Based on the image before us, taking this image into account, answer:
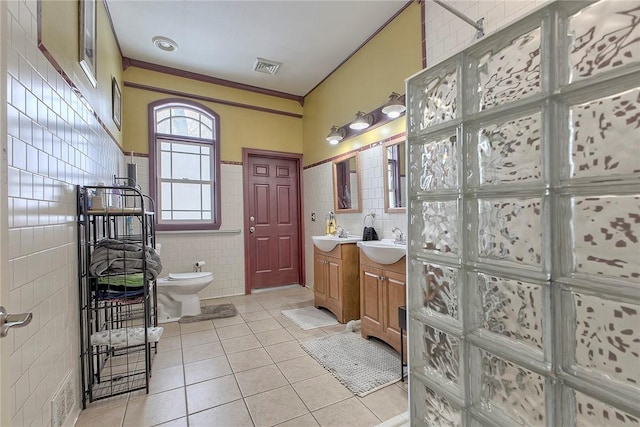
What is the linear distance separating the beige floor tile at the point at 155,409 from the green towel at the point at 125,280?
682 millimetres

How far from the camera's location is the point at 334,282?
2.95m

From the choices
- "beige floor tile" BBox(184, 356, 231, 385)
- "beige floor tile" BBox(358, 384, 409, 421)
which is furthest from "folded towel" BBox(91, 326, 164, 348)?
"beige floor tile" BBox(358, 384, 409, 421)

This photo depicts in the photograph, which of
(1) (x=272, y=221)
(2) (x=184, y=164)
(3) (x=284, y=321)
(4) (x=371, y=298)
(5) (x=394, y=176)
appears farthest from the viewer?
(1) (x=272, y=221)

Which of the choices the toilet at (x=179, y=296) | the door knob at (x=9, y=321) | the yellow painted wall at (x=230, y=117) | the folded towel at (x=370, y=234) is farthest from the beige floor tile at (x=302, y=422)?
the yellow painted wall at (x=230, y=117)

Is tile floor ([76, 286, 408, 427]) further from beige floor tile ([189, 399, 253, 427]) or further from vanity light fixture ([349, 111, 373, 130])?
vanity light fixture ([349, 111, 373, 130])

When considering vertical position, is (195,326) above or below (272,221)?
below

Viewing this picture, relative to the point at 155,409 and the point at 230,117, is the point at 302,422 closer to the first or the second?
the point at 155,409

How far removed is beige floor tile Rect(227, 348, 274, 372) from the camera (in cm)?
209

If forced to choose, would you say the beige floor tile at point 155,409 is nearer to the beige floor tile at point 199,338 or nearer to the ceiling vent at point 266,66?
the beige floor tile at point 199,338

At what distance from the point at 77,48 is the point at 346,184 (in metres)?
2.56

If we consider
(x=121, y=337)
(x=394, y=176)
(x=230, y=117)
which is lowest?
(x=121, y=337)

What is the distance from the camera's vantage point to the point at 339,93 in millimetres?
3553

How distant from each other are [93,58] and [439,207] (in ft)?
8.58

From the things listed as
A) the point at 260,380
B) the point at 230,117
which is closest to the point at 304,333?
the point at 260,380
